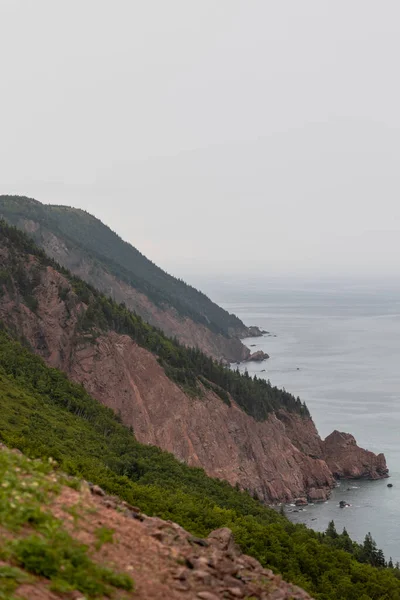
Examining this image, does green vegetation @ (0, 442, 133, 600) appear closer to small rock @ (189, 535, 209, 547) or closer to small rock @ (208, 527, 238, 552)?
small rock @ (189, 535, 209, 547)

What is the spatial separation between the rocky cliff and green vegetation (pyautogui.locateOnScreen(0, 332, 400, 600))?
1365 centimetres

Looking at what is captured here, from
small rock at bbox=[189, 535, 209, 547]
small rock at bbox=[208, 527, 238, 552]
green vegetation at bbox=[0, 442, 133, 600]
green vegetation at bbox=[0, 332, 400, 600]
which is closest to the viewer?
green vegetation at bbox=[0, 442, 133, 600]

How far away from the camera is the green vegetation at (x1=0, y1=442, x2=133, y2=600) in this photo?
12.8 meters

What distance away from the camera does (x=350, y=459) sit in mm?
112125

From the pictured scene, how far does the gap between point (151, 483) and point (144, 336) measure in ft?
221

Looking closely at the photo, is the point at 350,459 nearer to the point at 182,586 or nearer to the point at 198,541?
the point at 198,541

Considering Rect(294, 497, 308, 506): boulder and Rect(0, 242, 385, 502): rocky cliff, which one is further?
Rect(294, 497, 308, 506): boulder

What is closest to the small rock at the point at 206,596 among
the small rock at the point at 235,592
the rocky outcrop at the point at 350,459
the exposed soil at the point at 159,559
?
the exposed soil at the point at 159,559

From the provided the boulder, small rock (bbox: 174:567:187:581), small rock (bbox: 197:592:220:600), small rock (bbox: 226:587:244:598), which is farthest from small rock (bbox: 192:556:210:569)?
the boulder

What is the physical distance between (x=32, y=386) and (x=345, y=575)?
144 ft

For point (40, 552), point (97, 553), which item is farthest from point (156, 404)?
point (40, 552)

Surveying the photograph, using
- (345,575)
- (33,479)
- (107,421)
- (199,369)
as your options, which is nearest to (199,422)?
(199,369)

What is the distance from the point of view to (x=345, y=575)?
35.2 m

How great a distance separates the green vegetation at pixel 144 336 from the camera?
325ft
